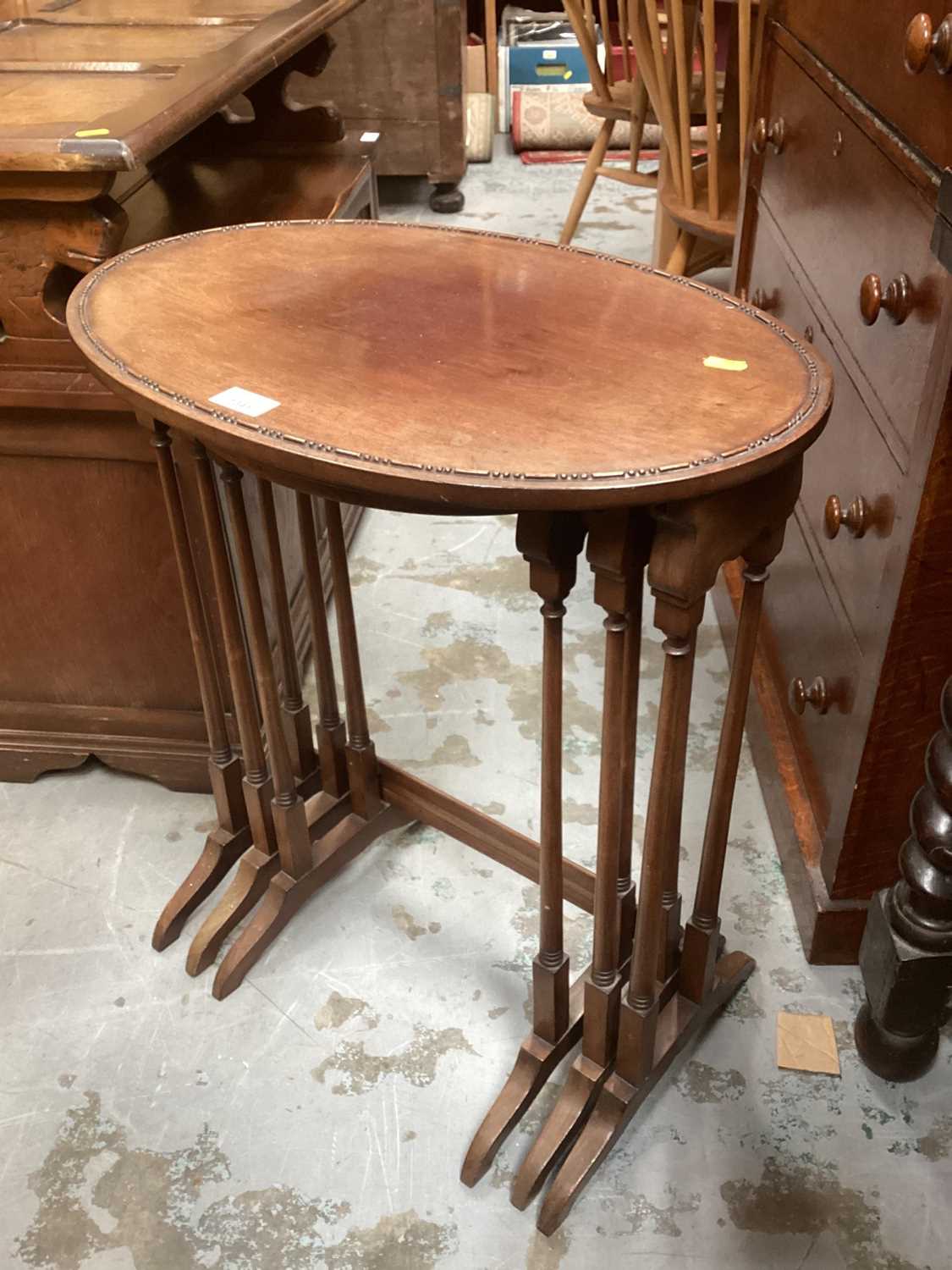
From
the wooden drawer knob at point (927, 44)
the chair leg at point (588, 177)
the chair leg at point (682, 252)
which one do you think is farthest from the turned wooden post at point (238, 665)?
the chair leg at point (588, 177)

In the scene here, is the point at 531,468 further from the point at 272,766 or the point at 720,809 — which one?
the point at 272,766

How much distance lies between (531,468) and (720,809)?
0.58m

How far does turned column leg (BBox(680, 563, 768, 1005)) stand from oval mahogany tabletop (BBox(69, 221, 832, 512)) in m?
0.21

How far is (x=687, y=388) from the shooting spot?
3.11 feet

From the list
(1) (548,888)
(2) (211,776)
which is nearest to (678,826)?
(1) (548,888)

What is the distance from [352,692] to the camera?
1605mm

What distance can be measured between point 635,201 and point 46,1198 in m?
4.02

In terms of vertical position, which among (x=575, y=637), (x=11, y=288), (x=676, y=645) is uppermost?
(x=11, y=288)

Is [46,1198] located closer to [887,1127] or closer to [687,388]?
[887,1127]

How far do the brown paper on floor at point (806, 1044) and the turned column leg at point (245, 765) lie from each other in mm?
771

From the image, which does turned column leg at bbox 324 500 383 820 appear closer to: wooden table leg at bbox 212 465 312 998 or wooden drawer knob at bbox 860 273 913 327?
wooden table leg at bbox 212 465 312 998

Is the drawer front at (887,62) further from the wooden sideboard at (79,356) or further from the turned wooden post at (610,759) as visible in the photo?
the wooden sideboard at (79,356)

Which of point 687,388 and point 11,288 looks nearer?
point 687,388

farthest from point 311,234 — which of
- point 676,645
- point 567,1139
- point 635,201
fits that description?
point 635,201
